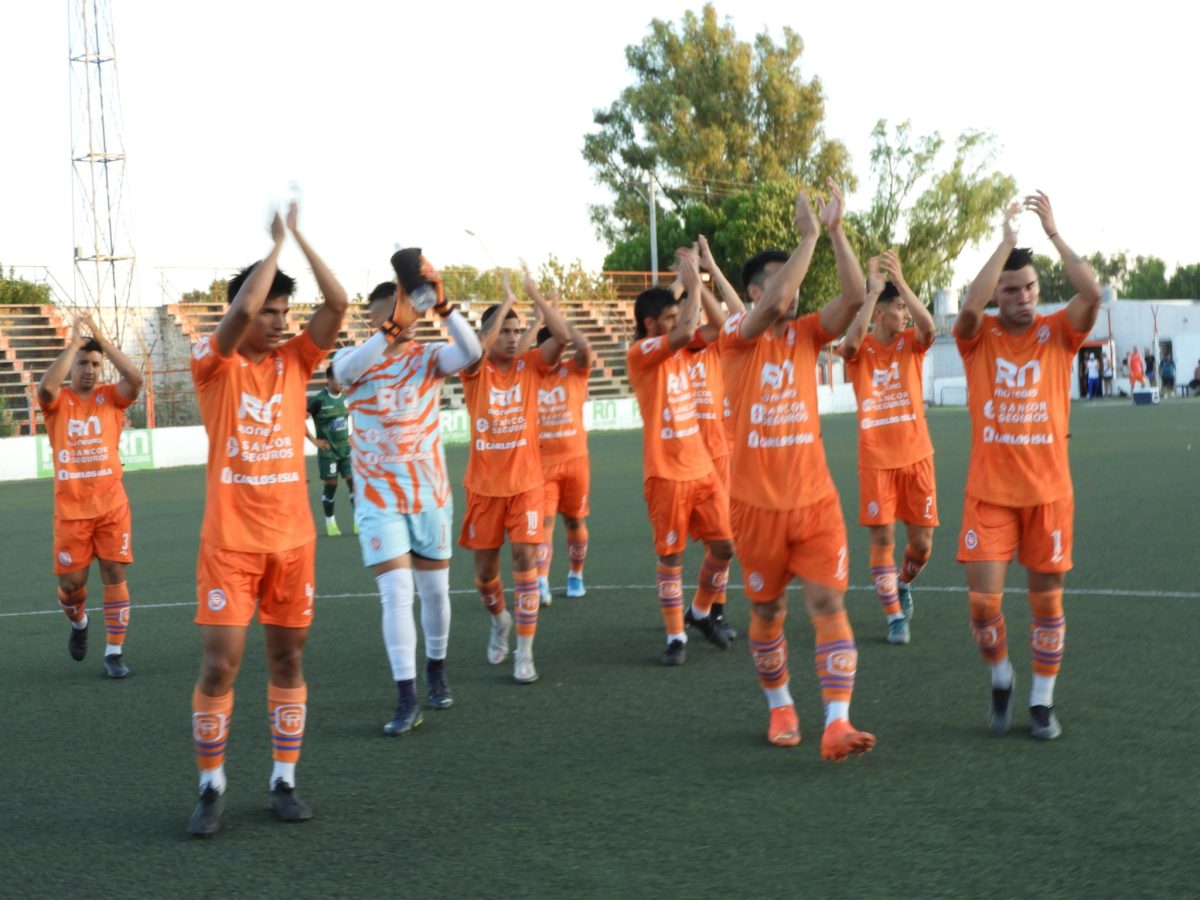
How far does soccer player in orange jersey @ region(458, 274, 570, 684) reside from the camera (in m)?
7.69

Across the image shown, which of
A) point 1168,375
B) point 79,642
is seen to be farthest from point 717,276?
point 1168,375

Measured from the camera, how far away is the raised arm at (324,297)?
4.95 metres

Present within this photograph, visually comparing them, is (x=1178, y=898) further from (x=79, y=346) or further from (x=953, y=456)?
(x=953, y=456)

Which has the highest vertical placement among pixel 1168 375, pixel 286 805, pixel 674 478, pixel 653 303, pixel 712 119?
pixel 712 119

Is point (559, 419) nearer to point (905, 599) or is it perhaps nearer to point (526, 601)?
point (526, 601)

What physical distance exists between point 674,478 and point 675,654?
101 cm

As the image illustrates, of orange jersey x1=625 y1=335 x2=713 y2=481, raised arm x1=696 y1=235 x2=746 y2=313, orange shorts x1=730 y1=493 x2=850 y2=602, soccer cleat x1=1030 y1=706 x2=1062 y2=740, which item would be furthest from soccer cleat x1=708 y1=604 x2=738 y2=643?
soccer cleat x1=1030 y1=706 x2=1062 y2=740

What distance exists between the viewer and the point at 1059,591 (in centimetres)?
595

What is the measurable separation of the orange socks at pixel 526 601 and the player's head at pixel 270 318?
272 cm

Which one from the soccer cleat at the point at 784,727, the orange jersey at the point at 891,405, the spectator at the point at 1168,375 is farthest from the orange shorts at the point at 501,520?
the spectator at the point at 1168,375

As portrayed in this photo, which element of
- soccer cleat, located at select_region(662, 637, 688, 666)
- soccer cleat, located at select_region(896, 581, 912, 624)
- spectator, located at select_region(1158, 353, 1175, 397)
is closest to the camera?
soccer cleat, located at select_region(662, 637, 688, 666)

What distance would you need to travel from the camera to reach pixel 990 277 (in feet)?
18.9

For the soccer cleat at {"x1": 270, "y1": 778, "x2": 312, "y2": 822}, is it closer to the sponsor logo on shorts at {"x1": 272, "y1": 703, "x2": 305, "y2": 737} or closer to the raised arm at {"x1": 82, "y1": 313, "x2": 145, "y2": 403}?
the sponsor logo on shorts at {"x1": 272, "y1": 703, "x2": 305, "y2": 737}

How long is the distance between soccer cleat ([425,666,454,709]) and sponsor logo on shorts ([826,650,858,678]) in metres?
2.15
